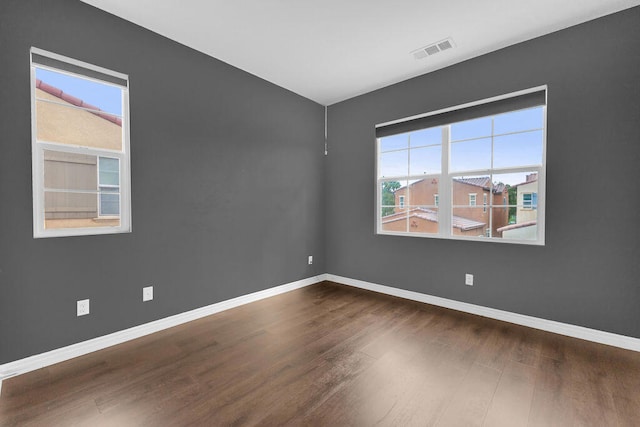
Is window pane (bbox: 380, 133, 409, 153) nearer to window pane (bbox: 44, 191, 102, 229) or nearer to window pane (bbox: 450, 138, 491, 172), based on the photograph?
window pane (bbox: 450, 138, 491, 172)

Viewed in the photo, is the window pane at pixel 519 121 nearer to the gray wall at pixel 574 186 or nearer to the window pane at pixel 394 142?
the gray wall at pixel 574 186

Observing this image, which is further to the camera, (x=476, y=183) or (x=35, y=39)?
(x=476, y=183)

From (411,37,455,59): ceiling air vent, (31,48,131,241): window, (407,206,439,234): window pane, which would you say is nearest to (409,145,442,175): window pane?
(407,206,439,234): window pane

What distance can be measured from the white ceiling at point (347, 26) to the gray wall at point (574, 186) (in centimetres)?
21

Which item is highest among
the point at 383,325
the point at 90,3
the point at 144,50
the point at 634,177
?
the point at 90,3

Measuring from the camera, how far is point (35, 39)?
6.63ft

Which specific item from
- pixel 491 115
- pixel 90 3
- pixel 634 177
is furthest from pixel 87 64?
pixel 634 177

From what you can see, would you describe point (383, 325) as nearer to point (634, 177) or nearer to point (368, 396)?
point (368, 396)

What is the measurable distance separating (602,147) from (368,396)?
288 cm

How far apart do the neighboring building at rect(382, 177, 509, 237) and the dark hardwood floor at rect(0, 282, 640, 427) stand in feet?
3.59

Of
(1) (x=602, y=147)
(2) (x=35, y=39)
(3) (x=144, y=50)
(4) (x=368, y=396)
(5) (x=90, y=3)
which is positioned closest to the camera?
(4) (x=368, y=396)

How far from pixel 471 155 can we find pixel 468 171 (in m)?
0.19

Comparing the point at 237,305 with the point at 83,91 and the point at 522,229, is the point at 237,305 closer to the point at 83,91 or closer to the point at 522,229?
the point at 83,91

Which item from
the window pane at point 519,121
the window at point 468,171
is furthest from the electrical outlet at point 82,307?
the window pane at point 519,121
